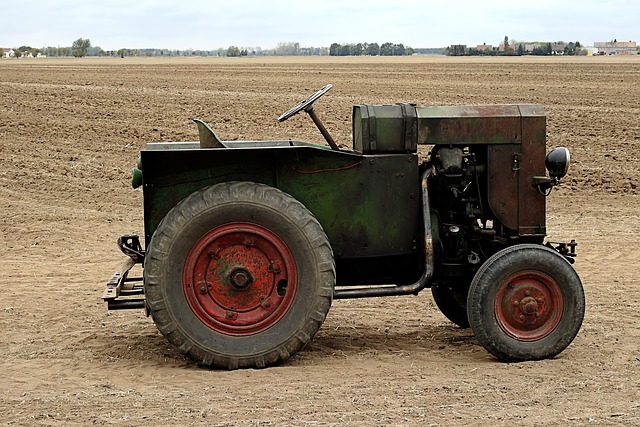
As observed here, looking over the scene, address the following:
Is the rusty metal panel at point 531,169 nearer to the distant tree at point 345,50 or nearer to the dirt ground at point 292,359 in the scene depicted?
the dirt ground at point 292,359

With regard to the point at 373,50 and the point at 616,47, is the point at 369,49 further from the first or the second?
the point at 616,47

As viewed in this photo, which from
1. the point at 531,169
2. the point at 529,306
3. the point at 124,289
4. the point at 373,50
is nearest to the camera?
the point at 529,306

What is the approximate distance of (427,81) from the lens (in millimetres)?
A: 34281

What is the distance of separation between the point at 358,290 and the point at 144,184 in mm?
1577

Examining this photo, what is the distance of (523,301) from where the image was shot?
6793 millimetres

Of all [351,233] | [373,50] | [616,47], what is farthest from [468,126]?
[616,47]

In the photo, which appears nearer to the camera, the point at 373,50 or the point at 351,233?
the point at 351,233

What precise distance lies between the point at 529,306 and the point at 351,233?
1.27m

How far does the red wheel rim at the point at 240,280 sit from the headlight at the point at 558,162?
192 cm

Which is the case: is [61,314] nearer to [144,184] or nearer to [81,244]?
[144,184]

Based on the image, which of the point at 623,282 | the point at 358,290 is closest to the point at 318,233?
the point at 358,290

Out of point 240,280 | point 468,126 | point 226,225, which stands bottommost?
point 240,280

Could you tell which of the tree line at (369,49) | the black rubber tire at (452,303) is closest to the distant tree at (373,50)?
the tree line at (369,49)

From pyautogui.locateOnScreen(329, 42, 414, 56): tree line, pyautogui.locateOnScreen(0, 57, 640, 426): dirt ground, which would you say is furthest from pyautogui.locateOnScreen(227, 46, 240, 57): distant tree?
pyautogui.locateOnScreen(0, 57, 640, 426): dirt ground
